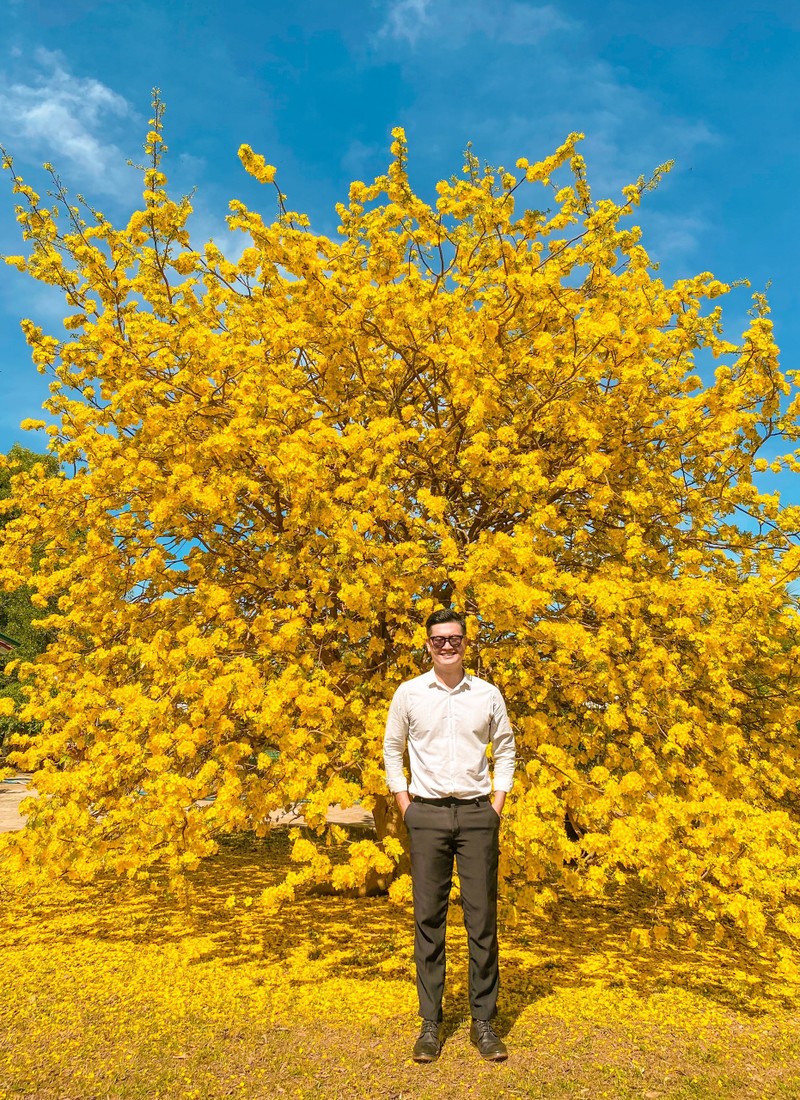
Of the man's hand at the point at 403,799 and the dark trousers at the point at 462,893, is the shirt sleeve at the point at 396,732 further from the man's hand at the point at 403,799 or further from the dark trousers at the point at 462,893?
the dark trousers at the point at 462,893

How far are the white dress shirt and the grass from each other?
4.37 ft

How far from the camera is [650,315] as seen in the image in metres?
6.36

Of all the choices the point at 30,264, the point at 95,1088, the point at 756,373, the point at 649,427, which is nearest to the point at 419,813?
the point at 95,1088

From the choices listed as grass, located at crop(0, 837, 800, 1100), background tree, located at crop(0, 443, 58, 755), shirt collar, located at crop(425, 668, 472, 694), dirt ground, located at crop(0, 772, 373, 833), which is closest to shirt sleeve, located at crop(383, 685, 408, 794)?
shirt collar, located at crop(425, 668, 472, 694)

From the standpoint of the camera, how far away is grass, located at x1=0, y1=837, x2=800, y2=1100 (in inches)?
127

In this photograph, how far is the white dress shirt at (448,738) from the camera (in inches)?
137

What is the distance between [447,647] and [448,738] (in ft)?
1.55

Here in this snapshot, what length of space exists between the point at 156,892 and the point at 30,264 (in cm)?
620

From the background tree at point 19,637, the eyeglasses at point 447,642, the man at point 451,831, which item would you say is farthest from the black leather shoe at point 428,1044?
the background tree at point 19,637

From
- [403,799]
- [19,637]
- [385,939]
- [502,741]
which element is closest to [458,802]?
[403,799]

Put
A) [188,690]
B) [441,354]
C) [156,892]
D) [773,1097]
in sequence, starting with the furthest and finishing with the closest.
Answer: [156,892], [441,354], [188,690], [773,1097]

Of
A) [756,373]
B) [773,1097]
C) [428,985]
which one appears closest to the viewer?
[773,1097]

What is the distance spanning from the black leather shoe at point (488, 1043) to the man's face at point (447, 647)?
178 cm

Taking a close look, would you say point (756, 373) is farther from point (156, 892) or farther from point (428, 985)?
point (156, 892)
